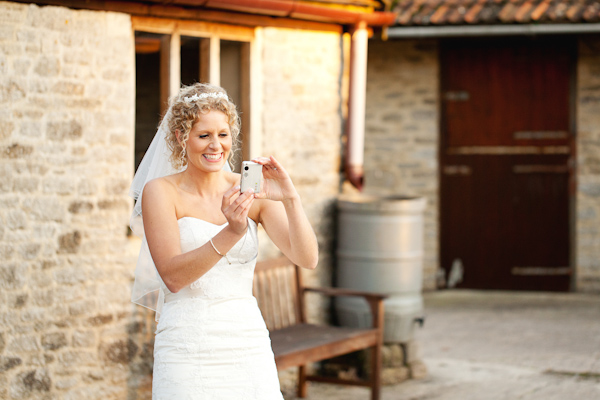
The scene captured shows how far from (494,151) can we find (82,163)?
5.45 metres

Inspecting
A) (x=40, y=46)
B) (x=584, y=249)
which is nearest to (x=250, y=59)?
(x=40, y=46)

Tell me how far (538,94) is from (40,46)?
598 centimetres

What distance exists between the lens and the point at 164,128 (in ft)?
10.2

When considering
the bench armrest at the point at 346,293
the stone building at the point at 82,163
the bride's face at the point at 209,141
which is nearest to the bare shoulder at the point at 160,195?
the bride's face at the point at 209,141

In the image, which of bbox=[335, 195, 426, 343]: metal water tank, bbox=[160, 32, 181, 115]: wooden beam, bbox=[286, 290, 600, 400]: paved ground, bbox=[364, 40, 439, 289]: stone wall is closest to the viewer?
bbox=[160, 32, 181, 115]: wooden beam

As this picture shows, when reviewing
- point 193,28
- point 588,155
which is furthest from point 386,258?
point 588,155

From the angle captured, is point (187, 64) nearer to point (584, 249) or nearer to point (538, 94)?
point (538, 94)

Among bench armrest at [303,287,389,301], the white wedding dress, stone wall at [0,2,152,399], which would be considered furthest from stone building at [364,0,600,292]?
the white wedding dress

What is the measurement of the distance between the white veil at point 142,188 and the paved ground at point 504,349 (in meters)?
2.57

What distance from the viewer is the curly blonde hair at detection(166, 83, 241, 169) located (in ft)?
9.31

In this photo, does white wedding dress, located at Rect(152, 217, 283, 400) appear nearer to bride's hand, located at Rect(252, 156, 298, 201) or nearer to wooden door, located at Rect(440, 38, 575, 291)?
bride's hand, located at Rect(252, 156, 298, 201)

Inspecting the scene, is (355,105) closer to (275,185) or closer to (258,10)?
(258,10)

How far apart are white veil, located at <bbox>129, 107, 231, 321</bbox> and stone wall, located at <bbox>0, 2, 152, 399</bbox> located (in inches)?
56.0

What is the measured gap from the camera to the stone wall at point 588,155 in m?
8.87
